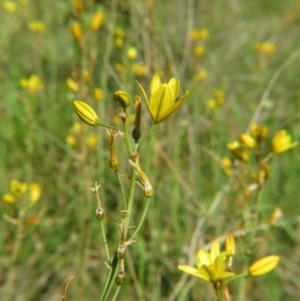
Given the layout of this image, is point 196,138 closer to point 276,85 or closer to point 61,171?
point 61,171

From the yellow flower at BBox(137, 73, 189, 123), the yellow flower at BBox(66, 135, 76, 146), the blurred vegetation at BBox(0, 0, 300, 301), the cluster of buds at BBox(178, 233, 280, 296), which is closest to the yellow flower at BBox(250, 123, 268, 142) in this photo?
the blurred vegetation at BBox(0, 0, 300, 301)

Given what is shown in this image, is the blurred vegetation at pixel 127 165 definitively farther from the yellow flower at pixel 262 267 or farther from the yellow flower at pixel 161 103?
the yellow flower at pixel 161 103

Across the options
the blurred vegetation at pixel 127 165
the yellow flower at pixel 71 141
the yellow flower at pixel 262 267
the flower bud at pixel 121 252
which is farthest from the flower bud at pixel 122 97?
the yellow flower at pixel 71 141

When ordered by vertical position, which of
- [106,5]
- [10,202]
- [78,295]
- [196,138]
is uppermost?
[106,5]

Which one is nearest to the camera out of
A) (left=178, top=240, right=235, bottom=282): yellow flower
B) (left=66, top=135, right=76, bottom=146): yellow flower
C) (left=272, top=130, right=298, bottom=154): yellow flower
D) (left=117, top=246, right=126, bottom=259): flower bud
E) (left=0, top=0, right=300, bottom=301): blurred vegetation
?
(left=117, top=246, right=126, bottom=259): flower bud

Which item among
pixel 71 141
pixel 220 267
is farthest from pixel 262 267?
pixel 71 141

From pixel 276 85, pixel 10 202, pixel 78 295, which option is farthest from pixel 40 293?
pixel 276 85

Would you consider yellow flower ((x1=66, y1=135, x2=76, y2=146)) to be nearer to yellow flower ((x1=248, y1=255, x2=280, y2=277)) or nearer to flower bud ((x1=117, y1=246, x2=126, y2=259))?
yellow flower ((x1=248, y1=255, x2=280, y2=277))
